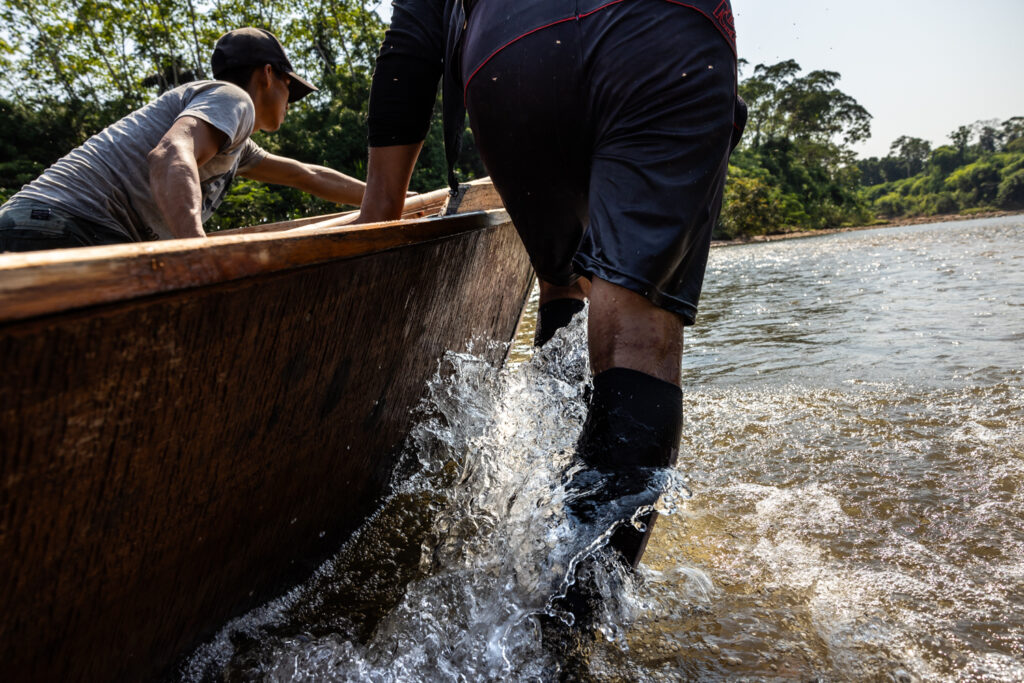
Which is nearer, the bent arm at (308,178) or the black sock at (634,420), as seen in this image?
A: the black sock at (634,420)

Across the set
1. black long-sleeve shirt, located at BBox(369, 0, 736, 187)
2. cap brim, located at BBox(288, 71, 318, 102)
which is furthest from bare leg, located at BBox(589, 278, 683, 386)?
cap brim, located at BBox(288, 71, 318, 102)

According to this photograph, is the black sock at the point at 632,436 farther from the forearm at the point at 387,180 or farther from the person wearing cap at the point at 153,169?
the person wearing cap at the point at 153,169

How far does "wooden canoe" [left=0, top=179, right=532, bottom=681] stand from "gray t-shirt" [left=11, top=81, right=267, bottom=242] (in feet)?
4.19

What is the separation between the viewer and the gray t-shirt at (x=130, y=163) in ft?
6.56

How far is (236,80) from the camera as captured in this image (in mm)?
2492

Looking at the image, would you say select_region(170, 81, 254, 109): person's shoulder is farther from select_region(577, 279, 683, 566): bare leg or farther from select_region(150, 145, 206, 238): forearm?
select_region(577, 279, 683, 566): bare leg

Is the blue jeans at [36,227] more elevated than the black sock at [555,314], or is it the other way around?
the blue jeans at [36,227]

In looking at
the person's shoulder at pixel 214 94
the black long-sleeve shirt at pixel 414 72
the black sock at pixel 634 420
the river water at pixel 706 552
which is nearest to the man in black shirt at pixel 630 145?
the black sock at pixel 634 420

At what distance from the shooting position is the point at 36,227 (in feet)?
6.26

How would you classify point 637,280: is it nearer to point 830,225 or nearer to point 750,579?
point 750,579

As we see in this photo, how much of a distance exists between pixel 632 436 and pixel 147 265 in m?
0.77

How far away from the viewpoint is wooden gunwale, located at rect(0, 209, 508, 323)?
54cm

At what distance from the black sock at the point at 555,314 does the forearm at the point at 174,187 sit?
1.13m

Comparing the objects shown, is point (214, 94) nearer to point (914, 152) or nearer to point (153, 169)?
point (153, 169)
